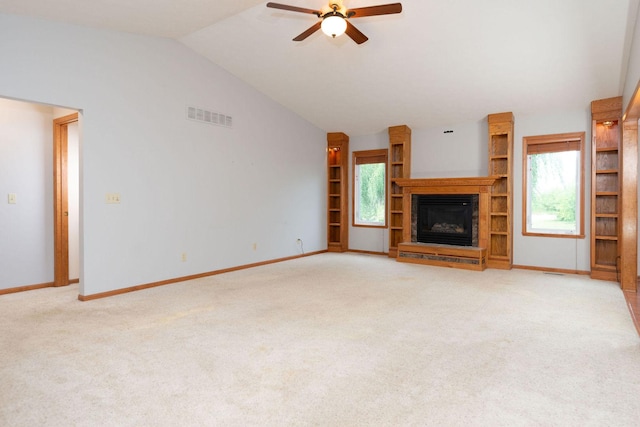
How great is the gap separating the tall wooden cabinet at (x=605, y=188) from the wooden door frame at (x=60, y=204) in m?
7.18

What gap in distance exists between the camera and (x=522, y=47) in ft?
14.1

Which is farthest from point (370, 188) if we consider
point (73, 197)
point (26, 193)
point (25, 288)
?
Answer: point (25, 288)

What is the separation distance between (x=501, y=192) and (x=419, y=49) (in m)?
2.88

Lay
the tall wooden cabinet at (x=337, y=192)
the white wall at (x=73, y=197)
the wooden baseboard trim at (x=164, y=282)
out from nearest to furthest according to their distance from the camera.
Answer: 1. the wooden baseboard trim at (x=164, y=282)
2. the white wall at (x=73, y=197)
3. the tall wooden cabinet at (x=337, y=192)

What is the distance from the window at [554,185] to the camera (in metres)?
5.57

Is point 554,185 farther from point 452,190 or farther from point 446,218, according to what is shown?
point 446,218

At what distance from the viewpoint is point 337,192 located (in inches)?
319

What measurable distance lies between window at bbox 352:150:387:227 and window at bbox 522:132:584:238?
2585 mm

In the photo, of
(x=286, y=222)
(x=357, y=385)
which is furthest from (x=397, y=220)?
(x=357, y=385)

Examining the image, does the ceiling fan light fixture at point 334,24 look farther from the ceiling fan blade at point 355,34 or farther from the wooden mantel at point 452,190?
the wooden mantel at point 452,190

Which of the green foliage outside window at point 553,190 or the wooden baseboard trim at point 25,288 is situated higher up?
the green foliage outside window at point 553,190

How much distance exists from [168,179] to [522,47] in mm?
4670

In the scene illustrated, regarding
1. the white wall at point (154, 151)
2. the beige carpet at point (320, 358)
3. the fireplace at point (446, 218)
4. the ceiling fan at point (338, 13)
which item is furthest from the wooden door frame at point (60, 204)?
the fireplace at point (446, 218)

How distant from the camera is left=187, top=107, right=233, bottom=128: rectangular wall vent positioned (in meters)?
5.14
